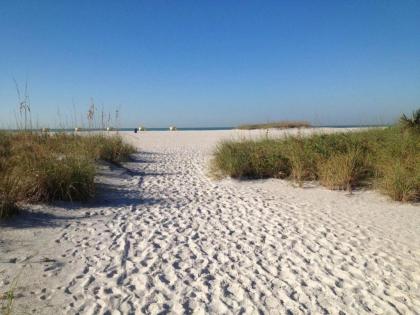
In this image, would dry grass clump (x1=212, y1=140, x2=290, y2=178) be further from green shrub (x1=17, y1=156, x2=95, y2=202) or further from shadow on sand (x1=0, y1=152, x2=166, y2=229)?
green shrub (x1=17, y1=156, x2=95, y2=202)

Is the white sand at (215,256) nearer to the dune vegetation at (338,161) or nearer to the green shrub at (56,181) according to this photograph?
the green shrub at (56,181)

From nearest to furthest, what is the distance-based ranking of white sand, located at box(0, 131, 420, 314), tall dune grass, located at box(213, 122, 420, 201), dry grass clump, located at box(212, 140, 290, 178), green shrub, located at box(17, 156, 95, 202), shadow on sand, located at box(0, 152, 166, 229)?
white sand, located at box(0, 131, 420, 314) → shadow on sand, located at box(0, 152, 166, 229) → green shrub, located at box(17, 156, 95, 202) → tall dune grass, located at box(213, 122, 420, 201) → dry grass clump, located at box(212, 140, 290, 178)

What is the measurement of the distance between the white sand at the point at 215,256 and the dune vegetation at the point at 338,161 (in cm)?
52

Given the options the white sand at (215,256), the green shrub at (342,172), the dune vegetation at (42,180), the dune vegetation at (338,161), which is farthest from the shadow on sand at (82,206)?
the green shrub at (342,172)

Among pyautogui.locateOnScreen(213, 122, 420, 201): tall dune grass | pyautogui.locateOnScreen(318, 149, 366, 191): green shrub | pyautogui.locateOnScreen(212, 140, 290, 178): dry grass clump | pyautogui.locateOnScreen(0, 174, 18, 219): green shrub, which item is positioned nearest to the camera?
pyautogui.locateOnScreen(0, 174, 18, 219): green shrub

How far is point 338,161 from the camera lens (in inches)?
252

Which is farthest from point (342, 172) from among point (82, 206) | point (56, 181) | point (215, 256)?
point (56, 181)

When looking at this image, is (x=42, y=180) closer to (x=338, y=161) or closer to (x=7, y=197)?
(x=7, y=197)

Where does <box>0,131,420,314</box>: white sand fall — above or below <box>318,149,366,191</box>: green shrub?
below

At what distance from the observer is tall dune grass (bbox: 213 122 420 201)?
A: 213 inches

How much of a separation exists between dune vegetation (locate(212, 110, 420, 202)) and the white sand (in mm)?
521

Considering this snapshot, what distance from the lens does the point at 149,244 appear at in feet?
11.5

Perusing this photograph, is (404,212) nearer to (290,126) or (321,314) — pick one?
(321,314)

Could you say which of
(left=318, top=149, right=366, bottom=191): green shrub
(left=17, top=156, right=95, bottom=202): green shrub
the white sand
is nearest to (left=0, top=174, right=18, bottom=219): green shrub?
the white sand
